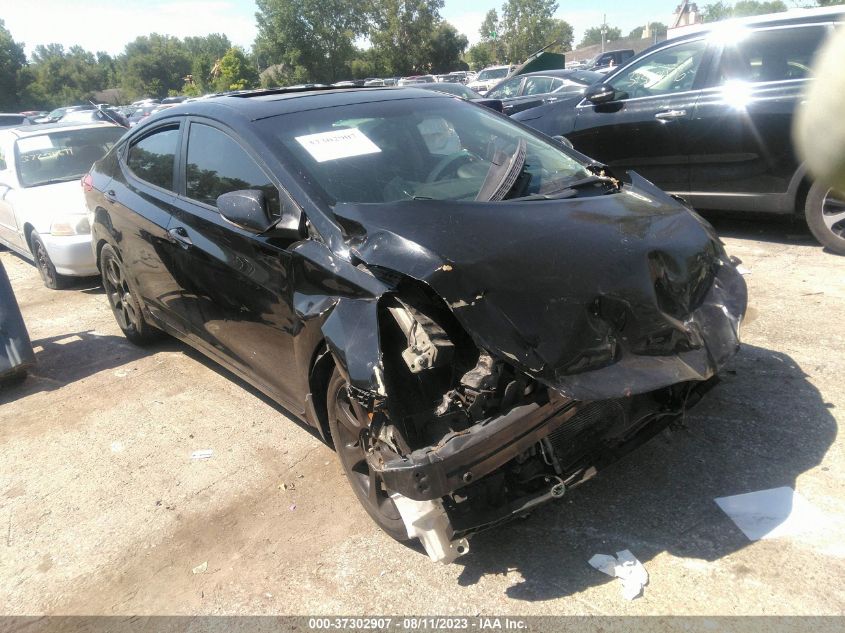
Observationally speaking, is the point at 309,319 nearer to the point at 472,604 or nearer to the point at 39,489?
the point at 472,604

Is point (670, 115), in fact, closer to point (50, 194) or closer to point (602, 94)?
point (602, 94)

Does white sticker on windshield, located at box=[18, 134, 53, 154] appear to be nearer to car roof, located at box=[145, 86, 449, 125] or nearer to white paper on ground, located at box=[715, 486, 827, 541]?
car roof, located at box=[145, 86, 449, 125]

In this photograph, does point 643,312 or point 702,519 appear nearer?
point 643,312

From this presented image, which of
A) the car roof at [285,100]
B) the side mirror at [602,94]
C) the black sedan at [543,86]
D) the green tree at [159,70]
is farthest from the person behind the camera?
the green tree at [159,70]

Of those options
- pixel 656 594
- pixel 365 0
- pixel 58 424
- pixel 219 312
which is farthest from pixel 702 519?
pixel 365 0

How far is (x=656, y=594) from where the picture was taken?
98.3 inches

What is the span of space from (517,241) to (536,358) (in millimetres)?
522

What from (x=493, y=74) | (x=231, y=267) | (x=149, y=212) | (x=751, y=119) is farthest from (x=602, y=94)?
(x=493, y=74)

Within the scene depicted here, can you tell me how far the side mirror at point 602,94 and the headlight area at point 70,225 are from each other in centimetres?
516

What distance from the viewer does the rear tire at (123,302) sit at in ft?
17.3

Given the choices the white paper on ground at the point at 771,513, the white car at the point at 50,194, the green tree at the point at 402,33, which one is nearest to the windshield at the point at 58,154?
the white car at the point at 50,194

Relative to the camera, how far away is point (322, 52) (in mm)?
69188

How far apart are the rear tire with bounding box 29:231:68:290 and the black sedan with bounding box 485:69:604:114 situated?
26.3 ft

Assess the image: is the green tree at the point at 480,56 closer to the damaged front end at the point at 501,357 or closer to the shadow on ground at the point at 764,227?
the shadow on ground at the point at 764,227
